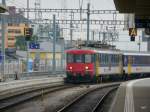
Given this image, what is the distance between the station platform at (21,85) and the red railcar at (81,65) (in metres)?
2.16

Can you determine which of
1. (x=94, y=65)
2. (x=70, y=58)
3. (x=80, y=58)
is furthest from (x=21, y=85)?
(x=94, y=65)

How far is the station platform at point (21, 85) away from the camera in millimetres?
31781

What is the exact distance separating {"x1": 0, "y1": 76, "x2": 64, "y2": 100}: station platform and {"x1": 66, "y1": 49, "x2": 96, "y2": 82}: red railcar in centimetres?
216

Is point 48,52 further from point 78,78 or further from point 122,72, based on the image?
point 78,78

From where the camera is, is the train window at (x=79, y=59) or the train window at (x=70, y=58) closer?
the train window at (x=79, y=59)

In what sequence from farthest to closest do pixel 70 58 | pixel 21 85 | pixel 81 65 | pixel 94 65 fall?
pixel 70 58 → pixel 81 65 → pixel 94 65 → pixel 21 85

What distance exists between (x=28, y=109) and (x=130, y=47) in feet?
313

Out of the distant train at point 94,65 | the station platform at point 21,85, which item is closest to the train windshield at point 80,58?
the distant train at point 94,65

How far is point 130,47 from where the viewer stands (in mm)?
115250

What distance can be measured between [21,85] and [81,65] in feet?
20.4

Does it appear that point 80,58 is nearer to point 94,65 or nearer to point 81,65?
point 81,65

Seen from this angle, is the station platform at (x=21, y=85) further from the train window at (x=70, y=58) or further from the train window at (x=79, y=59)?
the train window at (x=79, y=59)

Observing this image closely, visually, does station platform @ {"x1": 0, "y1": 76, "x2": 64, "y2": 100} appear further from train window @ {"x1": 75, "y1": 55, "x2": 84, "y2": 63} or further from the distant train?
train window @ {"x1": 75, "y1": 55, "x2": 84, "y2": 63}

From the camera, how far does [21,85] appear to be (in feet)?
122
